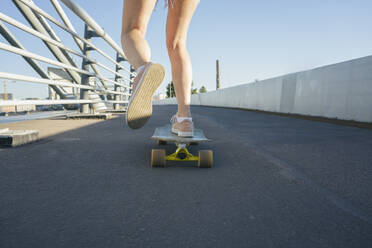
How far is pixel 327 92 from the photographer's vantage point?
17.1 ft

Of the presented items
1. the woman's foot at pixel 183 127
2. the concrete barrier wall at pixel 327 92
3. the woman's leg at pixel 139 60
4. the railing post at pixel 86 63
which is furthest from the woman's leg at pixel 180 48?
the concrete barrier wall at pixel 327 92

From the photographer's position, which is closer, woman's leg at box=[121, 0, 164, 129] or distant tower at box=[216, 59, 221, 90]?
woman's leg at box=[121, 0, 164, 129]

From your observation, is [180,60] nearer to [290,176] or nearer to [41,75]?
[290,176]

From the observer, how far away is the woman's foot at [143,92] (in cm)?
163

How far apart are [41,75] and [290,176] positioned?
337 cm

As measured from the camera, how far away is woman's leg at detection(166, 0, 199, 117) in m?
1.78

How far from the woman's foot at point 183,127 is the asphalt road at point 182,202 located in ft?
0.87

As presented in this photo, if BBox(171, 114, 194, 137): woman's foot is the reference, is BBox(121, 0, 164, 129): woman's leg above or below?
above

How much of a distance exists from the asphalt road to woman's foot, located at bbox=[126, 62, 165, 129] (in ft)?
0.98

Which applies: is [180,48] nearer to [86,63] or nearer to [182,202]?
[182,202]

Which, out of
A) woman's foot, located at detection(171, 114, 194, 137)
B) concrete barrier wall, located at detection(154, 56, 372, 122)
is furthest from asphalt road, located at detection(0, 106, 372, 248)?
concrete barrier wall, located at detection(154, 56, 372, 122)

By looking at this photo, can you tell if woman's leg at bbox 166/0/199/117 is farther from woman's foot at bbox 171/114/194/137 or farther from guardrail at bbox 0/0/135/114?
guardrail at bbox 0/0/135/114

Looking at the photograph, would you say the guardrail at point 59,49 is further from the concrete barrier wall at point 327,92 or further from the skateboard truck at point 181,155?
the concrete barrier wall at point 327,92

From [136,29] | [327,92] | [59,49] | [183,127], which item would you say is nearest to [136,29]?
[136,29]
